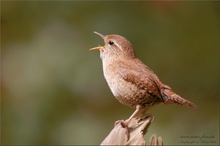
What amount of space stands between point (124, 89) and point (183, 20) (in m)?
1.85

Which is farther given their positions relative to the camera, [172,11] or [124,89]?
[172,11]

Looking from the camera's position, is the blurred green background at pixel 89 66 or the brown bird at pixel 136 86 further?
the blurred green background at pixel 89 66

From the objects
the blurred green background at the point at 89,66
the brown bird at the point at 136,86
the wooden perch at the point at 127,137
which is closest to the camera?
the wooden perch at the point at 127,137

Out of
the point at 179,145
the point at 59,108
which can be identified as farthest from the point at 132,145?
the point at 59,108

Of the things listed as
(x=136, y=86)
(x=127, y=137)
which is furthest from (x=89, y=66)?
(x=127, y=137)

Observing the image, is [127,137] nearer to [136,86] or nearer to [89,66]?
[136,86]

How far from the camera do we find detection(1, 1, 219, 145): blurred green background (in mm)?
4504

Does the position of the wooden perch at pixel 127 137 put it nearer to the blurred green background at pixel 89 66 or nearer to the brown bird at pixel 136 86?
the brown bird at pixel 136 86

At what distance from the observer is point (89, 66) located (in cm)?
471

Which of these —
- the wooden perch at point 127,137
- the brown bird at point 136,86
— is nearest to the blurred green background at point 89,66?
the brown bird at point 136,86

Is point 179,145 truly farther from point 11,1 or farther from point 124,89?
point 11,1

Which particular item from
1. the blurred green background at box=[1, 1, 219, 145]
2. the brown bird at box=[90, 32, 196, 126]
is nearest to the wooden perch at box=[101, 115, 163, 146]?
the brown bird at box=[90, 32, 196, 126]

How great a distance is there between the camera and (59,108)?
4.62m

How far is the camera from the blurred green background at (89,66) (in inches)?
177
